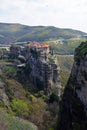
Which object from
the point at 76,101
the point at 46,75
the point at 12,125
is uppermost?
the point at 12,125

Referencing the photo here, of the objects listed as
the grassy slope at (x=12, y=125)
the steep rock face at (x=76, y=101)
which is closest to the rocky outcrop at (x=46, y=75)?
the steep rock face at (x=76, y=101)

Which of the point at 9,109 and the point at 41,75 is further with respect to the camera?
the point at 41,75

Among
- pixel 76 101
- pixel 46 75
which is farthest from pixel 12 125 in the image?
pixel 46 75

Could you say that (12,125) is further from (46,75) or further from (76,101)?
(46,75)

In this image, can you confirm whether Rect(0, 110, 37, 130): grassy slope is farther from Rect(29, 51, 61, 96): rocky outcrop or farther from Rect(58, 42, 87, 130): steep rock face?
Rect(29, 51, 61, 96): rocky outcrop

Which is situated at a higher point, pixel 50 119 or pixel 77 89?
pixel 77 89

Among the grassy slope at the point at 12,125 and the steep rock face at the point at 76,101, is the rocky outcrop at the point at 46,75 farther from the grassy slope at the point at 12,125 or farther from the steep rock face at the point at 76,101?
the grassy slope at the point at 12,125

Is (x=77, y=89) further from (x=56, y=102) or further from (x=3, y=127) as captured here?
(x=56, y=102)

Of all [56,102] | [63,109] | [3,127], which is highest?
[3,127]

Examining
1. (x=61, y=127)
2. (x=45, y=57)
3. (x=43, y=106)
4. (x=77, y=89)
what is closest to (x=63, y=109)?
(x=61, y=127)
